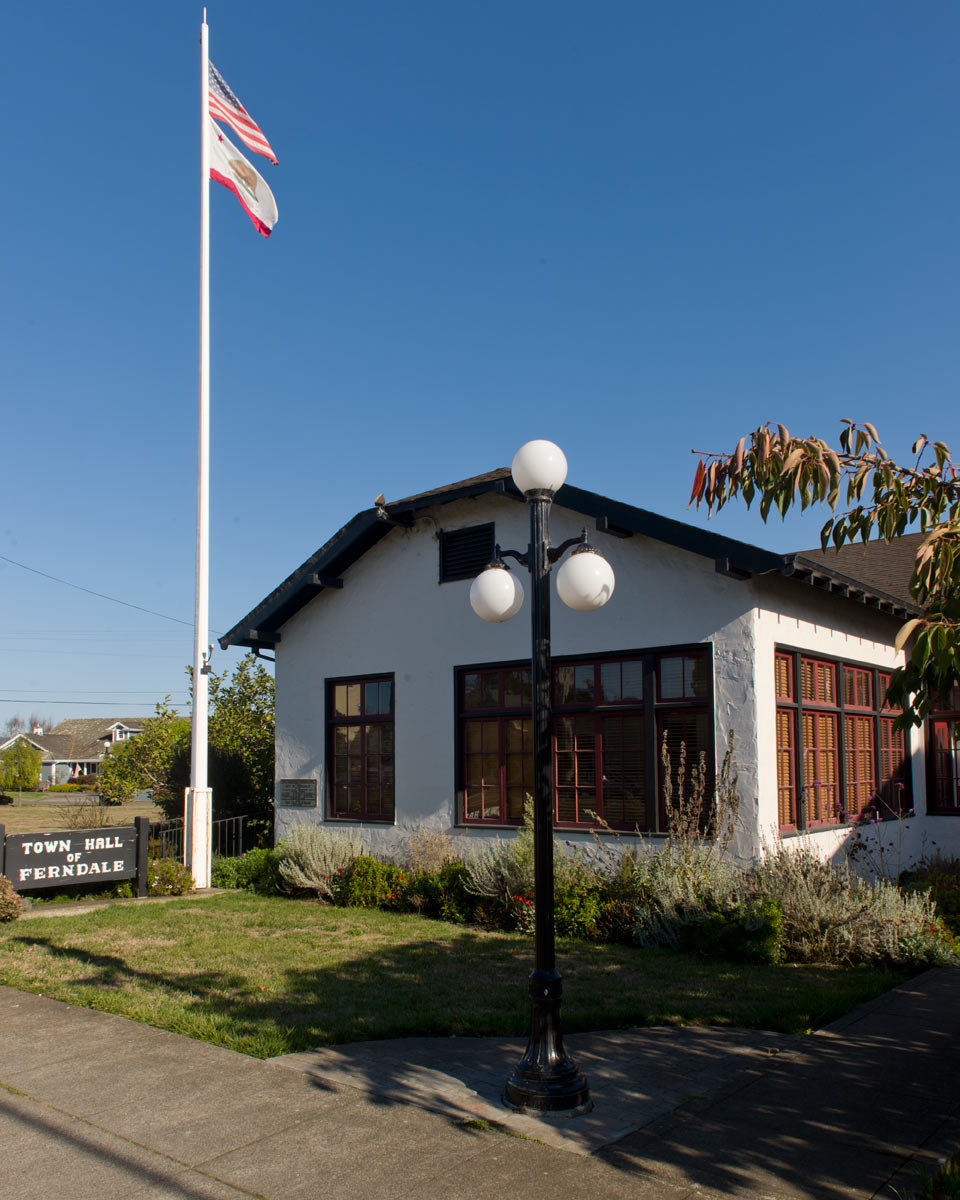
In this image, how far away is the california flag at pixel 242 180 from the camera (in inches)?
581

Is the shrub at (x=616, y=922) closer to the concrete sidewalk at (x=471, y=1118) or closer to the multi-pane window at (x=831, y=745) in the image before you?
the multi-pane window at (x=831, y=745)

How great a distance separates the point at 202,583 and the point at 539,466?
899 centimetres

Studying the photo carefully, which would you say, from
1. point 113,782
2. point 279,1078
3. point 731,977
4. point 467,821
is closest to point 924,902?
point 731,977

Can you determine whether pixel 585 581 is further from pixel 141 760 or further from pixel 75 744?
pixel 75 744

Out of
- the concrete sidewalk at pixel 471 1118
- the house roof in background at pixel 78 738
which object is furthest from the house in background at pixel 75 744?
the concrete sidewalk at pixel 471 1118

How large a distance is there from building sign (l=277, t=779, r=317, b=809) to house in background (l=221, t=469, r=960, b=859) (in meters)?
0.03

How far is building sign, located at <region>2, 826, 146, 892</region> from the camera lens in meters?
12.3

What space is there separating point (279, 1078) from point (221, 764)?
12.4 m

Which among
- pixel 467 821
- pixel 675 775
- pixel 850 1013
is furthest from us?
pixel 467 821

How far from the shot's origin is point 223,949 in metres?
9.68

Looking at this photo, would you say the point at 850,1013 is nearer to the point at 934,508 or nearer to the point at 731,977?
the point at 731,977

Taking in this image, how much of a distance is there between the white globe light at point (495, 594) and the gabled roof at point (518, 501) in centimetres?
453

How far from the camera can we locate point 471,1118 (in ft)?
17.1

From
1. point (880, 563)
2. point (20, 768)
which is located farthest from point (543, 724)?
point (20, 768)
